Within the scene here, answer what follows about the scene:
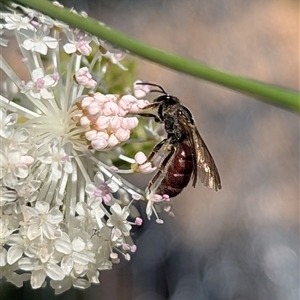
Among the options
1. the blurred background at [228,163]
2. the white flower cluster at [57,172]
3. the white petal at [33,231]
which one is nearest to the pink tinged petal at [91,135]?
the white flower cluster at [57,172]

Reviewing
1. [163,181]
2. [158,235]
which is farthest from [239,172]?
[163,181]

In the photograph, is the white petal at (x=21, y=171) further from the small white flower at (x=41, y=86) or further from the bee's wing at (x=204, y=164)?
the bee's wing at (x=204, y=164)

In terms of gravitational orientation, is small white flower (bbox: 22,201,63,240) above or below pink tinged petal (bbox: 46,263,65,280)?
above

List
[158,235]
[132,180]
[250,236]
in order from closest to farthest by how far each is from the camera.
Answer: [132,180] < [158,235] < [250,236]

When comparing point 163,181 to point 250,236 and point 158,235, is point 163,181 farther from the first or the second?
point 250,236

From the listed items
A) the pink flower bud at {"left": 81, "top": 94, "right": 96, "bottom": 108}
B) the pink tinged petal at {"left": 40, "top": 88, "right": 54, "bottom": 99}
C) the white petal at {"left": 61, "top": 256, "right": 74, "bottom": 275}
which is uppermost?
the pink flower bud at {"left": 81, "top": 94, "right": 96, "bottom": 108}

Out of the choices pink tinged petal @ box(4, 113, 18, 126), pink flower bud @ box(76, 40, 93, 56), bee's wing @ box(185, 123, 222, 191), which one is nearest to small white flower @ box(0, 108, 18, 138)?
pink tinged petal @ box(4, 113, 18, 126)

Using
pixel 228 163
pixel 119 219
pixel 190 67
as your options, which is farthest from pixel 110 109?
pixel 228 163

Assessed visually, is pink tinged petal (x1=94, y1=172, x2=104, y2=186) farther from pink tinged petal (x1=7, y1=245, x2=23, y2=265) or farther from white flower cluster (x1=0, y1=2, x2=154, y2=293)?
pink tinged petal (x1=7, y1=245, x2=23, y2=265)
